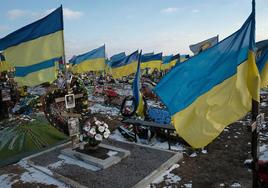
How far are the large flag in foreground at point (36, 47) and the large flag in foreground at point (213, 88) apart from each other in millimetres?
4869

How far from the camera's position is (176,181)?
708 centimetres

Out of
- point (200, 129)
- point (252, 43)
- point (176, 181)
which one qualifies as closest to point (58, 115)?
point (176, 181)

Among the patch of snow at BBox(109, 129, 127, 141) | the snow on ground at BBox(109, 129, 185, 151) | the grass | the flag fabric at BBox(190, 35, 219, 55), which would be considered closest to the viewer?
the grass

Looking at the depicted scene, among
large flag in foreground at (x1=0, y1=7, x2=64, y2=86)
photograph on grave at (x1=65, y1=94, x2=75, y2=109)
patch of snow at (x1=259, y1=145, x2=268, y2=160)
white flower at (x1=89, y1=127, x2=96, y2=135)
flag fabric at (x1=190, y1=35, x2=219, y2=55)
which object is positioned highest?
flag fabric at (x1=190, y1=35, x2=219, y2=55)

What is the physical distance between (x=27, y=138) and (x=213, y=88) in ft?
23.0

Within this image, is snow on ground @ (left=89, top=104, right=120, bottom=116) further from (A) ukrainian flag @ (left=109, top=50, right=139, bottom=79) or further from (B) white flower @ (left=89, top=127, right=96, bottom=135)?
(B) white flower @ (left=89, top=127, right=96, bottom=135)

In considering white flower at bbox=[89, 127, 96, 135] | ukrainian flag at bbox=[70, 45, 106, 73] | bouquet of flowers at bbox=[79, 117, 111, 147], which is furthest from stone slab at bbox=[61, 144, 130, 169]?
ukrainian flag at bbox=[70, 45, 106, 73]

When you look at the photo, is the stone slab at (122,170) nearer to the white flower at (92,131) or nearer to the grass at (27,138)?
the grass at (27,138)

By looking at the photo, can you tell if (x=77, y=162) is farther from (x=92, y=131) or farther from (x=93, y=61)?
(x=93, y=61)

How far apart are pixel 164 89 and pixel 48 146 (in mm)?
6120

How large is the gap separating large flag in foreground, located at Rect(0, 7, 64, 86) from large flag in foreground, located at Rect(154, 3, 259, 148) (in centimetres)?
487

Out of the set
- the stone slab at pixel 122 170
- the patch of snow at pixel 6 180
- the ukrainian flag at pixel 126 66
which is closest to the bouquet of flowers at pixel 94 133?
the stone slab at pixel 122 170

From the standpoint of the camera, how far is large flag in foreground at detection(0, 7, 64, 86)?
8430 mm

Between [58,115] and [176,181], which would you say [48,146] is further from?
[176,181]
